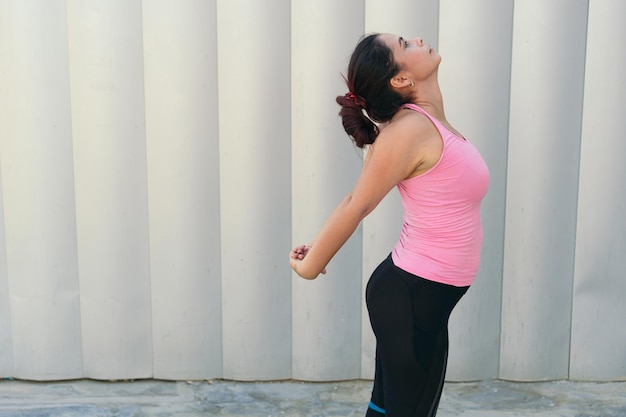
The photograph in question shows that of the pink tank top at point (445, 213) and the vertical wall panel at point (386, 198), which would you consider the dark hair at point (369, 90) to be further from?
the vertical wall panel at point (386, 198)

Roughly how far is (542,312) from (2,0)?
2.76m

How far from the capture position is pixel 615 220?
3531mm

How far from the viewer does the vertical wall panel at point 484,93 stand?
3.41 meters

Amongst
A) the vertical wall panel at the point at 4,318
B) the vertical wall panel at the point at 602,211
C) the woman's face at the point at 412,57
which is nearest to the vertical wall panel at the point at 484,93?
the vertical wall panel at the point at 602,211

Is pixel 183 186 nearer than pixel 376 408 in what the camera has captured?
No

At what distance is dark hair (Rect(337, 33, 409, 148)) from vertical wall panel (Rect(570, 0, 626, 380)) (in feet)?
5.04

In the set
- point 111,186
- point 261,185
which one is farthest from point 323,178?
point 111,186

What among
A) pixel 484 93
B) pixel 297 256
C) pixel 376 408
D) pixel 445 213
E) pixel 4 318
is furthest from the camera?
pixel 4 318

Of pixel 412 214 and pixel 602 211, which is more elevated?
pixel 412 214

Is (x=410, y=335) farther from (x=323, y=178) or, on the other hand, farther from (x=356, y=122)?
(x=323, y=178)

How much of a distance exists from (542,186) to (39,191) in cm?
224

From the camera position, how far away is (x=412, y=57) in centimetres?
227

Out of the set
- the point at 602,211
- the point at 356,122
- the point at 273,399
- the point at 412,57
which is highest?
the point at 412,57

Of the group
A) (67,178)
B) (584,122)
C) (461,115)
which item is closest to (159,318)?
(67,178)
